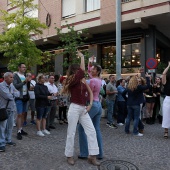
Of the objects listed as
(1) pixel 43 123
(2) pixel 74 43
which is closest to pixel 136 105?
(1) pixel 43 123

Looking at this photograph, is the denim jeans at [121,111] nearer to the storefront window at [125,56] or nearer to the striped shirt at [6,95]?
the striped shirt at [6,95]

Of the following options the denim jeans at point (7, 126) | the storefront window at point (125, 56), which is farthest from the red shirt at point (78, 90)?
the storefront window at point (125, 56)

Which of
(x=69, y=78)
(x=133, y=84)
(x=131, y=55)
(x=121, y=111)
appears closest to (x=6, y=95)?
(x=69, y=78)

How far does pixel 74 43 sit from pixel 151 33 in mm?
7129

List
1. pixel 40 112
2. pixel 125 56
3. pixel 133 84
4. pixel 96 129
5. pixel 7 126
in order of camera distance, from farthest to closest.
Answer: pixel 125 56 < pixel 133 84 < pixel 40 112 < pixel 7 126 < pixel 96 129

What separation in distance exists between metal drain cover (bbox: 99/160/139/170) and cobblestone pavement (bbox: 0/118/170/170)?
164mm

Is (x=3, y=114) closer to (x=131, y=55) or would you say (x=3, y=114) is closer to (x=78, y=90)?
(x=78, y=90)

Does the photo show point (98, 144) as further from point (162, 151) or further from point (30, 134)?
point (30, 134)

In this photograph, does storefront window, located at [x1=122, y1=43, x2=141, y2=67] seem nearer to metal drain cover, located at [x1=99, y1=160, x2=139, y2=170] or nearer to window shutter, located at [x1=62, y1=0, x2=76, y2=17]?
window shutter, located at [x1=62, y1=0, x2=76, y2=17]

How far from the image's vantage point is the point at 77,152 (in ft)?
18.6

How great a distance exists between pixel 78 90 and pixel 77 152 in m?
1.66

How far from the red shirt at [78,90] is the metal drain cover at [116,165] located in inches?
49.1

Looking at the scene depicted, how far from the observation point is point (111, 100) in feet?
30.7

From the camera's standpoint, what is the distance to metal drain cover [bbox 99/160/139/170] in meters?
4.71
